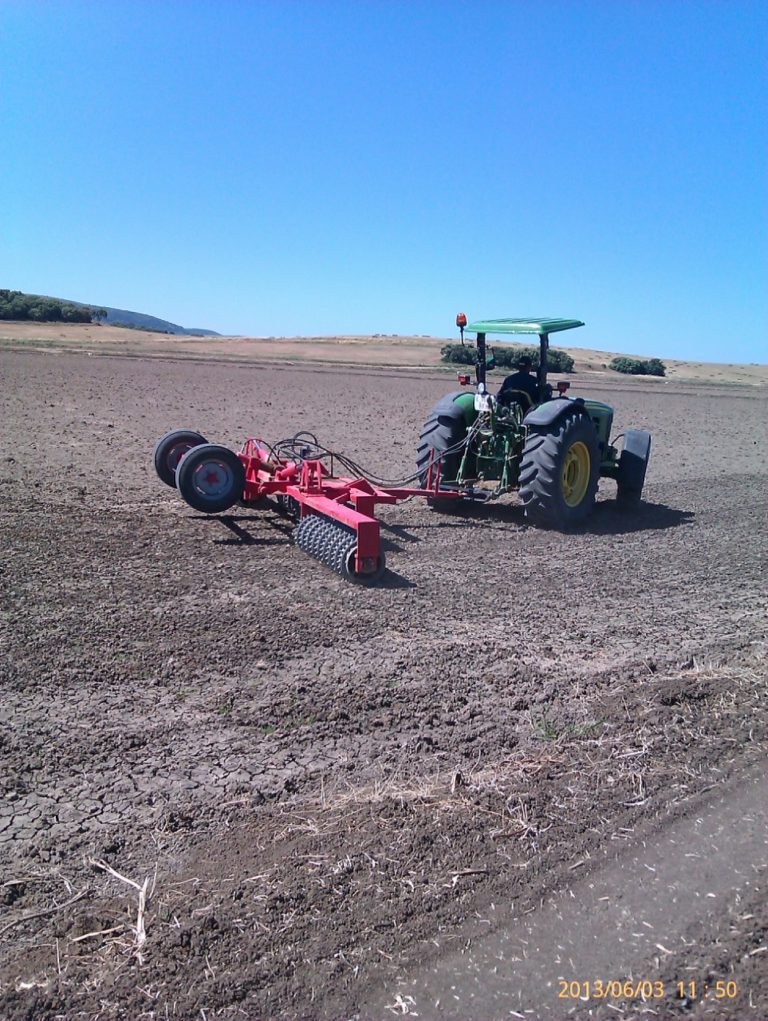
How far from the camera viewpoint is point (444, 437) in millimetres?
9383

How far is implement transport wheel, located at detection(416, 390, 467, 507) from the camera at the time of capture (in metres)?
9.36

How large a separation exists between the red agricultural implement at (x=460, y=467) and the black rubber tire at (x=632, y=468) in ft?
0.04

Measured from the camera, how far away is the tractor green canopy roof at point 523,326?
8523 mm

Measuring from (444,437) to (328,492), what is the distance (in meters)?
2.16

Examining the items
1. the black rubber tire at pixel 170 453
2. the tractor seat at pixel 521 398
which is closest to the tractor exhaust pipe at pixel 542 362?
the tractor seat at pixel 521 398

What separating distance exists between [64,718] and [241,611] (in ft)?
5.57

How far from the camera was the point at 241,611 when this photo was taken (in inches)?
223

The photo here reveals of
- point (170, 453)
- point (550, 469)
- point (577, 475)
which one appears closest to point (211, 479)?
point (170, 453)

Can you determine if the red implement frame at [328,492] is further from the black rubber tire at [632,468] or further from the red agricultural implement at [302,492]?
the black rubber tire at [632,468]

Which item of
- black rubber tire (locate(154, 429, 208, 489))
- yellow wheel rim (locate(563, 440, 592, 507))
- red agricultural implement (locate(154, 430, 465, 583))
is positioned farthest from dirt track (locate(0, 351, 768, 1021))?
yellow wheel rim (locate(563, 440, 592, 507))

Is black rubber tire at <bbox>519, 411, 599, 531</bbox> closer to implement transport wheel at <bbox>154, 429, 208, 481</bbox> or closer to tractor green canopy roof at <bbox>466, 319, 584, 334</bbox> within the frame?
tractor green canopy roof at <bbox>466, 319, 584, 334</bbox>

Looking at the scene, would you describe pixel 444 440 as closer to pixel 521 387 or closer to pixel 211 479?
pixel 521 387

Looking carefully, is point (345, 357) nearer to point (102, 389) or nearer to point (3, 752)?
point (102, 389)
